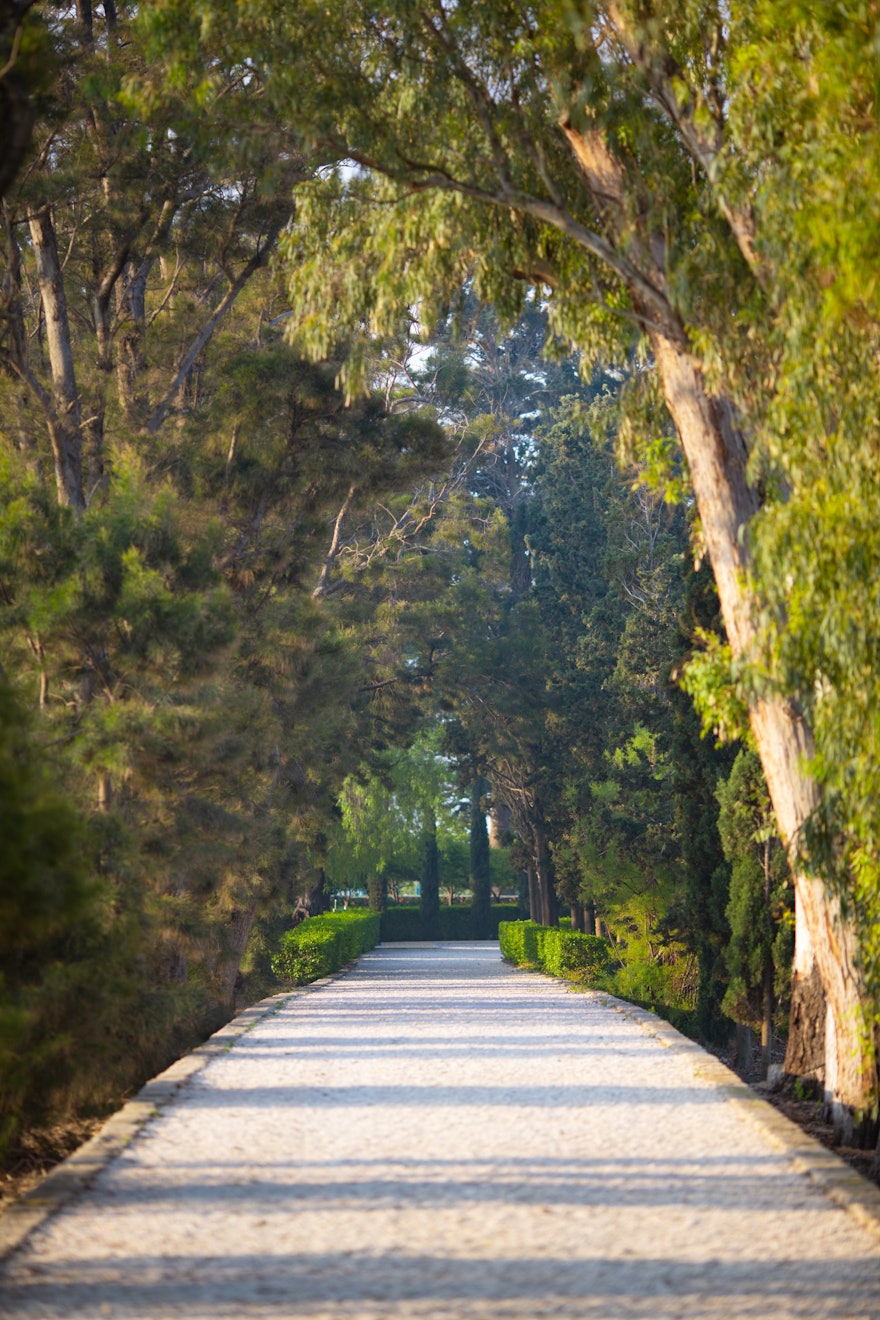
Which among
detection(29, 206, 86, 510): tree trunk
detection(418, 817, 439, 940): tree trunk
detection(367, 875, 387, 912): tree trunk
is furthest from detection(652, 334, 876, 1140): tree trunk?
detection(418, 817, 439, 940): tree trunk

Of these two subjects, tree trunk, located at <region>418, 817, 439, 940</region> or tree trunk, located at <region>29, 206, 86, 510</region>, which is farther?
tree trunk, located at <region>418, 817, 439, 940</region>

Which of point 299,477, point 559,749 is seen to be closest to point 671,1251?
point 299,477

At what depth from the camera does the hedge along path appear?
168 inches

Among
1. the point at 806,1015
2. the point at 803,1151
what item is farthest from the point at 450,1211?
the point at 806,1015

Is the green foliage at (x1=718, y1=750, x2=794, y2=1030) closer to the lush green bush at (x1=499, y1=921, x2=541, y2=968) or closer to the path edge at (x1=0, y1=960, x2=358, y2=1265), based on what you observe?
the path edge at (x1=0, y1=960, x2=358, y2=1265)

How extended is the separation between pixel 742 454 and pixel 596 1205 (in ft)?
17.4

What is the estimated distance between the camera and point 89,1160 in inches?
241

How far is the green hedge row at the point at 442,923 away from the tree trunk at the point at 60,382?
39207 mm

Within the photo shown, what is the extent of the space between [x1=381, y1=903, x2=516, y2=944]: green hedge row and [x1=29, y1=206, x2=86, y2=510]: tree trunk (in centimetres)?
3921

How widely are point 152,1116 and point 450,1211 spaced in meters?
2.72

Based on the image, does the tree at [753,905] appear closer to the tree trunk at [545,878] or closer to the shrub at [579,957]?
the shrub at [579,957]

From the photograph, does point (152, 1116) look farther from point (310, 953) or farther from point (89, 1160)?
point (310, 953)

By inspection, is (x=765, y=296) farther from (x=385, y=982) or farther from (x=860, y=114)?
(x=385, y=982)

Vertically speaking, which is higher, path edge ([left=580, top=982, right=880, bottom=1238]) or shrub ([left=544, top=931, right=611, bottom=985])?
path edge ([left=580, top=982, right=880, bottom=1238])
